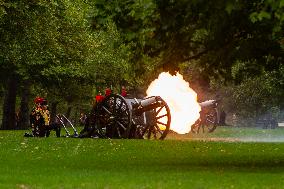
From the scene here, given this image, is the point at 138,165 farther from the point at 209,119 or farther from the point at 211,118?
the point at 211,118

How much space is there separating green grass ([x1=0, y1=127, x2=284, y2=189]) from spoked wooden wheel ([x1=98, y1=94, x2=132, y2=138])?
3.25 metres

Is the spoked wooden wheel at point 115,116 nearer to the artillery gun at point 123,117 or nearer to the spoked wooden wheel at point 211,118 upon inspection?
the artillery gun at point 123,117

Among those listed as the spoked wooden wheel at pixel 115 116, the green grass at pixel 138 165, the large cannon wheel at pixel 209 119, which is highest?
the large cannon wheel at pixel 209 119

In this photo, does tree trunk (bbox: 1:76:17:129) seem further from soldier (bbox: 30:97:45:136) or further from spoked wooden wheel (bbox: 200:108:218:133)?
soldier (bbox: 30:97:45:136)

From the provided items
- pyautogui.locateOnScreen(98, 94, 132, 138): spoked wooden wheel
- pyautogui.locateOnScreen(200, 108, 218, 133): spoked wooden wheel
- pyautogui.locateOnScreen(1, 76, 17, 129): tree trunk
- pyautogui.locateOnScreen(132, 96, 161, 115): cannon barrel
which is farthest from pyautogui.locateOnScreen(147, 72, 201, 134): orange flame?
pyautogui.locateOnScreen(1, 76, 17, 129): tree trunk

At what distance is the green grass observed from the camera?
1511 centimetres

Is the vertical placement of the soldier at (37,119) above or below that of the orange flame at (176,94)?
below

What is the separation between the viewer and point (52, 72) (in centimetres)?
5412

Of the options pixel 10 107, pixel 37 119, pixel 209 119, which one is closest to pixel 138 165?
pixel 37 119

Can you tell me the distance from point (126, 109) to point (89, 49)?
80.8 feet

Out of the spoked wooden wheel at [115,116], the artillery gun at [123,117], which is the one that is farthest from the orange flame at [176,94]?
the spoked wooden wheel at [115,116]

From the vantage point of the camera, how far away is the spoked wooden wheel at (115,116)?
3309cm

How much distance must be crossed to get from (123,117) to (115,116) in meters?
0.36

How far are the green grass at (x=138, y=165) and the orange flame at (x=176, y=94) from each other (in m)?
13.4
